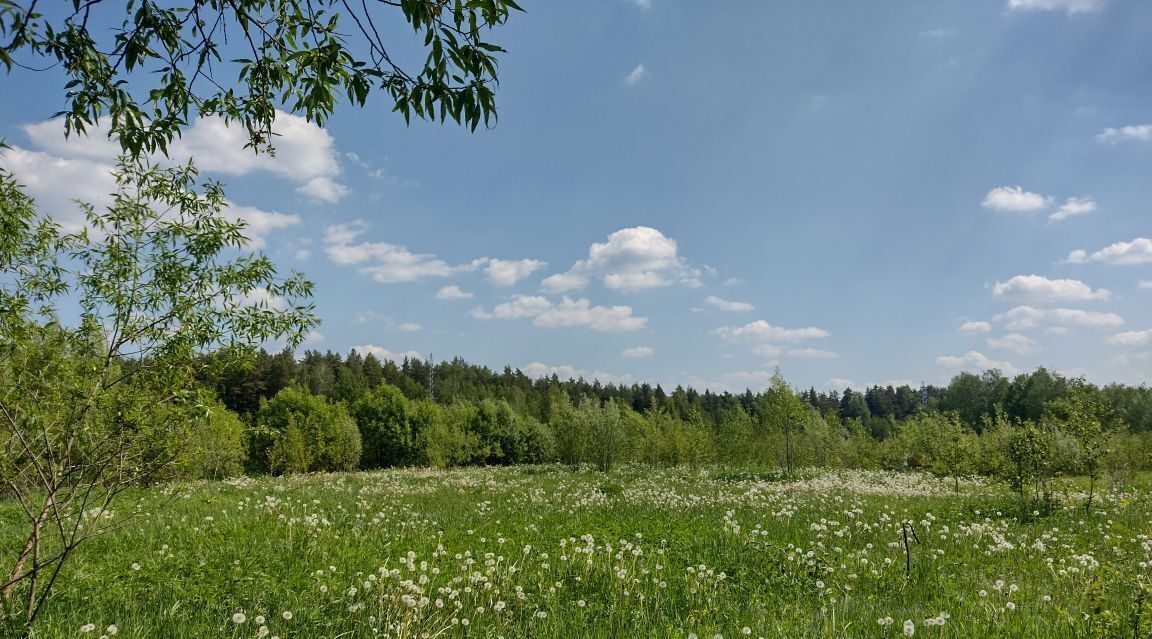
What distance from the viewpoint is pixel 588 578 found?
25.5ft

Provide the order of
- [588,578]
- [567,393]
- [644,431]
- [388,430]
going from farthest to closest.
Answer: [567,393], [388,430], [644,431], [588,578]

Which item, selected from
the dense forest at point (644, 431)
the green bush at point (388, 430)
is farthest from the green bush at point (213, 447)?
the green bush at point (388, 430)

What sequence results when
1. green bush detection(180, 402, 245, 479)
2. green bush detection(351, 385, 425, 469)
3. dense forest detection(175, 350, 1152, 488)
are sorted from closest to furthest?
green bush detection(180, 402, 245, 479), dense forest detection(175, 350, 1152, 488), green bush detection(351, 385, 425, 469)

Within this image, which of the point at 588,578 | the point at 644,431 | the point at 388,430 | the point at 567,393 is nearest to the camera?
the point at 588,578

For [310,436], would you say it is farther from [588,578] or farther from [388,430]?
[588,578]

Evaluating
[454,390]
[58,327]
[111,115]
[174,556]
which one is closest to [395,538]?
[174,556]

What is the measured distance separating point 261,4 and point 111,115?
1.21 metres

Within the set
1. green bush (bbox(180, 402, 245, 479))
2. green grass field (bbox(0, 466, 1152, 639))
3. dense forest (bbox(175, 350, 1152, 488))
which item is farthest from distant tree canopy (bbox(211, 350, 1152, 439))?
green grass field (bbox(0, 466, 1152, 639))

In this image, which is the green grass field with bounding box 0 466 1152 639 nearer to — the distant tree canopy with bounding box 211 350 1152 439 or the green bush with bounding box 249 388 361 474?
the distant tree canopy with bounding box 211 350 1152 439

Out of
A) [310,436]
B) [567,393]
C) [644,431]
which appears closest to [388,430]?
[310,436]

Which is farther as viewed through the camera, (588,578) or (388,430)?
(388,430)

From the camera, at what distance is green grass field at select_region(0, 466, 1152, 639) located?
5.83 m

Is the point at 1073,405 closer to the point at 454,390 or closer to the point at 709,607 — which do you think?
the point at 709,607

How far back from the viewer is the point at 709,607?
21.8 feet
